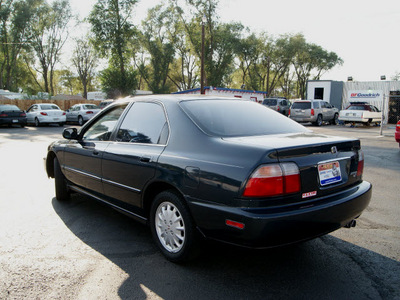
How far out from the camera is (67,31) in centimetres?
5350

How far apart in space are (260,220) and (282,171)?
1.33 ft

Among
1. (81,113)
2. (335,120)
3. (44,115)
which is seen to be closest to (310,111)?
(335,120)

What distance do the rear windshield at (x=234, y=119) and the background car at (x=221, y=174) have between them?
13mm

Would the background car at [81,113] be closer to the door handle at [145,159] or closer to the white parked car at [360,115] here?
the white parked car at [360,115]

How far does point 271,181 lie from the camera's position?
2621 millimetres

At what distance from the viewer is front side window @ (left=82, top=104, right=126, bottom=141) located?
13.7 feet

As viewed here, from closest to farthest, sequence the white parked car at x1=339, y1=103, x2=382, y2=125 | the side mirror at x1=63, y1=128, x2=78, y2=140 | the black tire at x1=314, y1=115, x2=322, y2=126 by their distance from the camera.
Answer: the side mirror at x1=63, y1=128, x2=78, y2=140 < the white parked car at x1=339, y1=103, x2=382, y2=125 < the black tire at x1=314, y1=115, x2=322, y2=126

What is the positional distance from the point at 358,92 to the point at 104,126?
33197mm

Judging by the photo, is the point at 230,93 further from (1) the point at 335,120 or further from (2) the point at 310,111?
(2) the point at 310,111

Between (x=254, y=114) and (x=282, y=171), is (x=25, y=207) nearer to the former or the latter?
(x=254, y=114)

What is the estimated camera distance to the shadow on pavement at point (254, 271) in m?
2.75

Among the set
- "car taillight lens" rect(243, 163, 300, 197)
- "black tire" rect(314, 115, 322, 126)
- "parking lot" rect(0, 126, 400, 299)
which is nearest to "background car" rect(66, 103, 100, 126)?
"black tire" rect(314, 115, 322, 126)

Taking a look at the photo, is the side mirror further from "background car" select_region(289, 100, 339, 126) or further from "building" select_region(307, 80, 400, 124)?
"building" select_region(307, 80, 400, 124)

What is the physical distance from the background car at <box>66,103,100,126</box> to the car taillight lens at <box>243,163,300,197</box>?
74.9 feet
